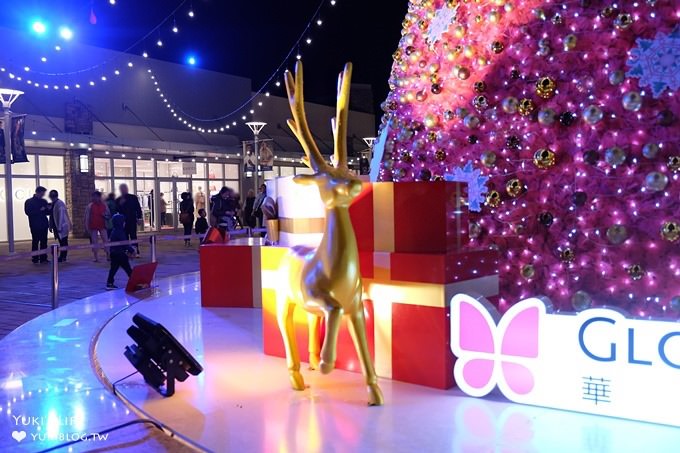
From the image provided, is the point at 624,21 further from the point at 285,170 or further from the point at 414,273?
the point at 285,170

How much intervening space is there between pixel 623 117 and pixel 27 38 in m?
15.6

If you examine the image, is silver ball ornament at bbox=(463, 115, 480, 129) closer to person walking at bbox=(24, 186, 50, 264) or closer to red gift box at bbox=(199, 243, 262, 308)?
red gift box at bbox=(199, 243, 262, 308)

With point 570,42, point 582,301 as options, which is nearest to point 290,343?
point 582,301

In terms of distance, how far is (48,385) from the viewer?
3.83 metres

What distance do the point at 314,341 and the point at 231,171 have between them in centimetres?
1965

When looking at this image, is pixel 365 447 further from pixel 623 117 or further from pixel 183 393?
pixel 623 117

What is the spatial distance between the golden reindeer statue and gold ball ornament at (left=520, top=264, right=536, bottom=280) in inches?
71.5

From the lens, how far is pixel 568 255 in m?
4.49

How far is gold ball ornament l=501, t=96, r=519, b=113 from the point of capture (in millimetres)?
4746

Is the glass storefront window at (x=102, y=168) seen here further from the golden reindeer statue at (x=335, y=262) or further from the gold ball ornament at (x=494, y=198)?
the golden reindeer statue at (x=335, y=262)

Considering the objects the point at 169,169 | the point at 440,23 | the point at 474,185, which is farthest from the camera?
the point at 169,169

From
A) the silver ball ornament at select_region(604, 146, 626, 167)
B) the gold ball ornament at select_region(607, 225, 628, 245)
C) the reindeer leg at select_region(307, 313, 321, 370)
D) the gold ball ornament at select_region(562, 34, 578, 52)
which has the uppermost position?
the gold ball ornament at select_region(562, 34, 578, 52)

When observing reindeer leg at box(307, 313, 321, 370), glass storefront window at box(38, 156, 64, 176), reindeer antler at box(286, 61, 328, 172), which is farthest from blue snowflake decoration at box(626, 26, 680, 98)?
glass storefront window at box(38, 156, 64, 176)

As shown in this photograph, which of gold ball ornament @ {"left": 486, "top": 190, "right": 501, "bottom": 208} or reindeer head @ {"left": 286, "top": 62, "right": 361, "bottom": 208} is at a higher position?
reindeer head @ {"left": 286, "top": 62, "right": 361, "bottom": 208}
